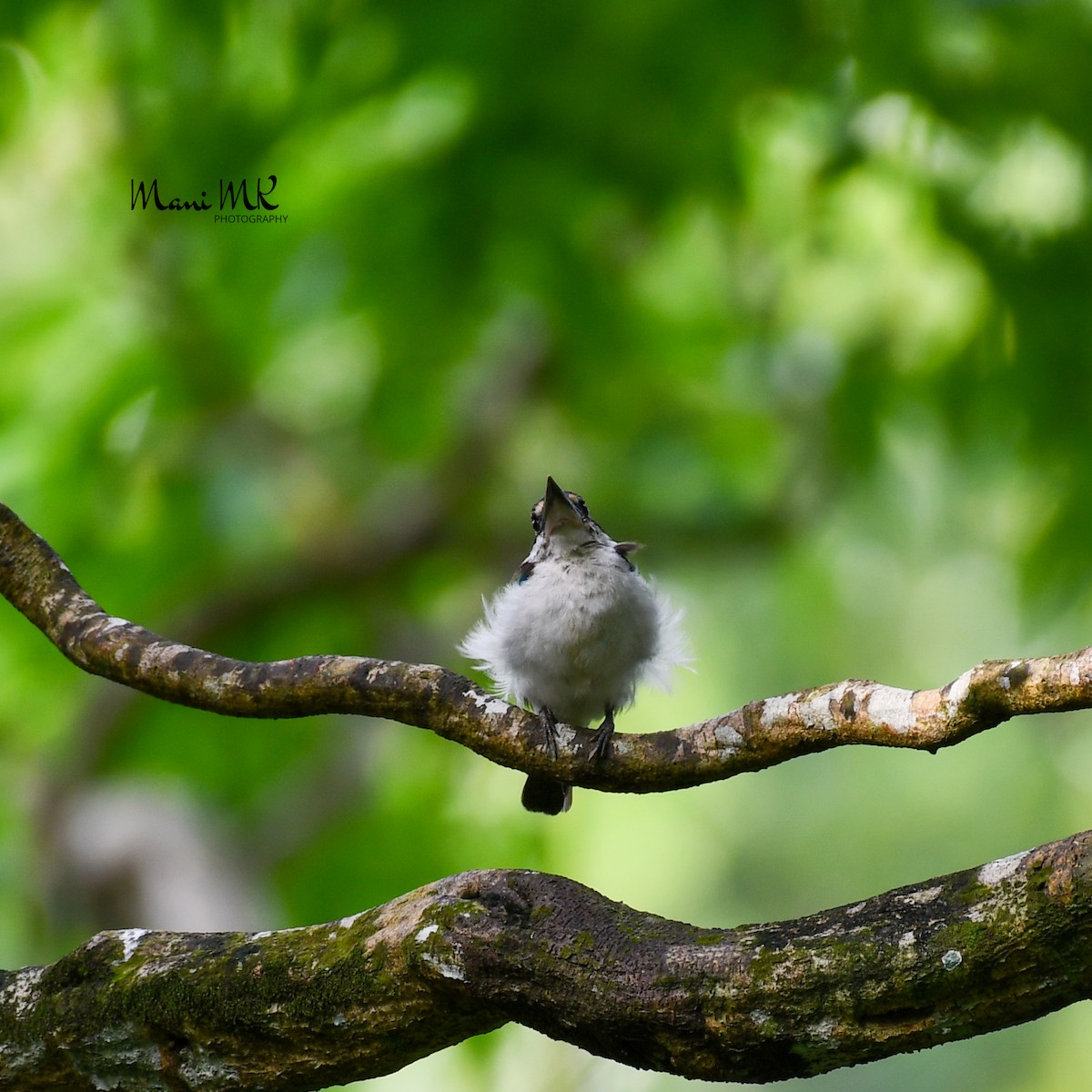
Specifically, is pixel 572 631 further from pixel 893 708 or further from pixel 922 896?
pixel 922 896

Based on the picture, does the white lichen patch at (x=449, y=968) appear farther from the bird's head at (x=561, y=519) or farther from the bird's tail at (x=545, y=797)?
the bird's tail at (x=545, y=797)

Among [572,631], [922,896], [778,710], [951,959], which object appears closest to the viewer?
[951,959]

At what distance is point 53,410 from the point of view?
559 centimetres

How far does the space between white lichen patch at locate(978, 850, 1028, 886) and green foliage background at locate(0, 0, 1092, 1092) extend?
2.53 meters

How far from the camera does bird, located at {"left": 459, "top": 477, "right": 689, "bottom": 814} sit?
16.5 ft

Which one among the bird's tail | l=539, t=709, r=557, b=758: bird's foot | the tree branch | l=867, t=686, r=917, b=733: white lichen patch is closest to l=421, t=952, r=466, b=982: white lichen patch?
the tree branch

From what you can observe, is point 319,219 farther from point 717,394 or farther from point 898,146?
point 717,394

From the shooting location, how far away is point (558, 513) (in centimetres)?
520

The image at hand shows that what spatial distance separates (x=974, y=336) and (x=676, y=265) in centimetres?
233

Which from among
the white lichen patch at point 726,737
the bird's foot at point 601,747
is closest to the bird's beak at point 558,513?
the bird's foot at point 601,747

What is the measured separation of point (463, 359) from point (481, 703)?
2.64m

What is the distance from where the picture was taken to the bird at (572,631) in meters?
5.02

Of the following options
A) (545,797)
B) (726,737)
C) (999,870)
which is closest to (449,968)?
(726,737)

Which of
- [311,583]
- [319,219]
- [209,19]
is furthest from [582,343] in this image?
[311,583]
